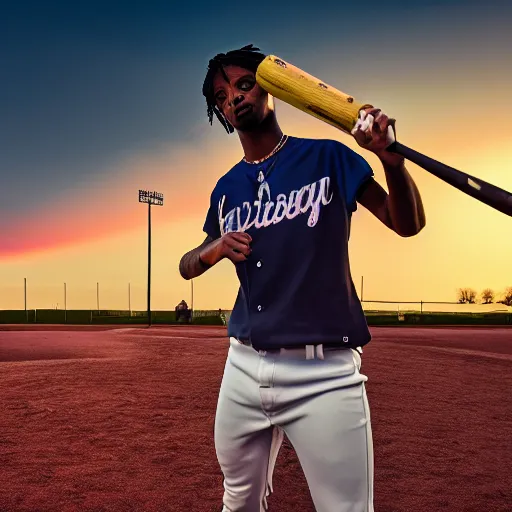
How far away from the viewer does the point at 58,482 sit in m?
5.37

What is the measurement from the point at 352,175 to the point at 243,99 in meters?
0.54

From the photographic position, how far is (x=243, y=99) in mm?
2438

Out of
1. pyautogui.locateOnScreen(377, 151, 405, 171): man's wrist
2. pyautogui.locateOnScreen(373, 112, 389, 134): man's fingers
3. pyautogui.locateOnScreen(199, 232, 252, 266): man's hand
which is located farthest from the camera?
pyautogui.locateOnScreen(199, 232, 252, 266): man's hand

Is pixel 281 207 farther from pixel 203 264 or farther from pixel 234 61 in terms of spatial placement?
pixel 234 61

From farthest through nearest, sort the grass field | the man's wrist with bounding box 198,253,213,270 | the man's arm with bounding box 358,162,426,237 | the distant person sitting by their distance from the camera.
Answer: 1. the distant person sitting
2. the grass field
3. the man's wrist with bounding box 198,253,213,270
4. the man's arm with bounding box 358,162,426,237

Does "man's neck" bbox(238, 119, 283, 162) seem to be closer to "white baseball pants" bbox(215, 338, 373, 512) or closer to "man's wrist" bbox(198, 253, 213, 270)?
"man's wrist" bbox(198, 253, 213, 270)

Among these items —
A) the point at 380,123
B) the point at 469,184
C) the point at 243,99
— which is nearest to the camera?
the point at 469,184

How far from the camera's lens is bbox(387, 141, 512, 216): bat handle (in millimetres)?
1572

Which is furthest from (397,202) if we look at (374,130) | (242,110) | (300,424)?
(300,424)

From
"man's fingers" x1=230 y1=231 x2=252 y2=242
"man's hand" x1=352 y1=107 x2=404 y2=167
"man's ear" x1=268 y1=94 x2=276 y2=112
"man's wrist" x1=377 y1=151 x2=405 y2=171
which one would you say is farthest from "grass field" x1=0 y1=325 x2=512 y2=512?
"man's hand" x1=352 y1=107 x2=404 y2=167

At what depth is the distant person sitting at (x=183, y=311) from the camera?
37562 millimetres

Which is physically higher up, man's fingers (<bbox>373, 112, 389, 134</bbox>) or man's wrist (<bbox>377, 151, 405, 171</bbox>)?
man's fingers (<bbox>373, 112, 389, 134</bbox>)

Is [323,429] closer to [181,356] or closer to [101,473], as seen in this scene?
→ [101,473]

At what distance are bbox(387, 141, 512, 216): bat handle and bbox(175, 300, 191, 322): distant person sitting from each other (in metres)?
36.3
